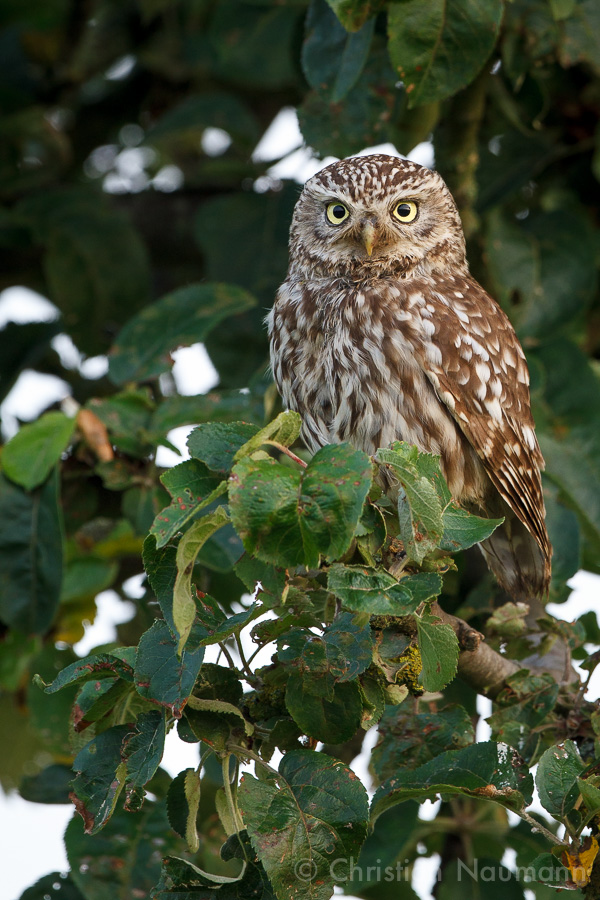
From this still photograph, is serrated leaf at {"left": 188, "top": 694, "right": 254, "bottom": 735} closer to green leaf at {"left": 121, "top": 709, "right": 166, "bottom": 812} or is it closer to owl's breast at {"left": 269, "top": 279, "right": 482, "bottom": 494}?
green leaf at {"left": 121, "top": 709, "right": 166, "bottom": 812}

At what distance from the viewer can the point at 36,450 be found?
11.2ft

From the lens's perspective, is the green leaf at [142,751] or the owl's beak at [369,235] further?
the owl's beak at [369,235]

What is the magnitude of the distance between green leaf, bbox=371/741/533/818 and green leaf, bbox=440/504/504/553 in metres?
0.49

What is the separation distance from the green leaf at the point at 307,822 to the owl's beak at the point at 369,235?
76.9 inches

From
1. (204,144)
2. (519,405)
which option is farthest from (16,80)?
(519,405)

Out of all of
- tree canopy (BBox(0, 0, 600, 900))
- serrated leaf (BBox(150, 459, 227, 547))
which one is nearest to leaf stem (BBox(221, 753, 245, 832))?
tree canopy (BBox(0, 0, 600, 900))

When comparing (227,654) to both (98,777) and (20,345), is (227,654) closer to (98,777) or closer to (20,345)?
(98,777)

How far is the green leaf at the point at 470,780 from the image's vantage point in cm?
209

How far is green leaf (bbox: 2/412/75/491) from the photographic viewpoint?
11.0ft

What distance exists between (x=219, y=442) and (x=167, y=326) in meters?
1.93

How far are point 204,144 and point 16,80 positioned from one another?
4.07 ft

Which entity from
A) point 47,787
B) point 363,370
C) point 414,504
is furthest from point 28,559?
point 414,504

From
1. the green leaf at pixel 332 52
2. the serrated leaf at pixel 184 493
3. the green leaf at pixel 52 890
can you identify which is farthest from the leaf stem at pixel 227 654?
the green leaf at pixel 332 52
